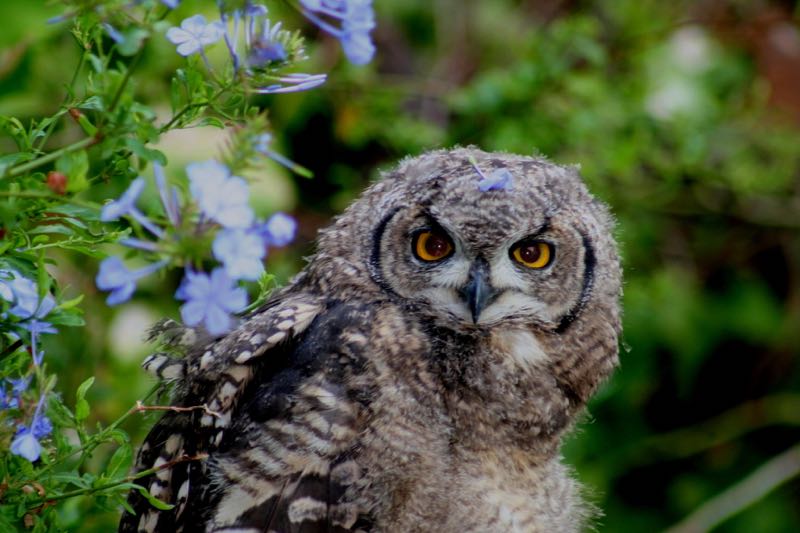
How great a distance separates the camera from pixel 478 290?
211 centimetres

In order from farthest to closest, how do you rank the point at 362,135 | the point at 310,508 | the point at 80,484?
the point at 362,135 < the point at 310,508 < the point at 80,484

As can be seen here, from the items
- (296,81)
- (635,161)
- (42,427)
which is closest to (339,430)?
(42,427)

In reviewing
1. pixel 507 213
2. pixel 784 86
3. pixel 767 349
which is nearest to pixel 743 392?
pixel 767 349

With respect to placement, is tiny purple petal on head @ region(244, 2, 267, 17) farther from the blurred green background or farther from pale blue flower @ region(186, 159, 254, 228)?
the blurred green background

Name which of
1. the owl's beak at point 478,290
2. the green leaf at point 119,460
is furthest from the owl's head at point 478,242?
the green leaf at point 119,460

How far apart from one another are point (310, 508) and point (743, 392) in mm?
3225

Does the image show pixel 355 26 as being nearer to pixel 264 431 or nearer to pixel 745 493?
pixel 264 431

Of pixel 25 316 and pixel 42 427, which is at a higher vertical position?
pixel 25 316

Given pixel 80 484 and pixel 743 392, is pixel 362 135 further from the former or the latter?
pixel 80 484

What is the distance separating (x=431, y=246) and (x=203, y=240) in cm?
123

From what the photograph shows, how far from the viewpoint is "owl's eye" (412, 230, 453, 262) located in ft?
7.14

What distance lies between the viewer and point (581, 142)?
3.46 metres

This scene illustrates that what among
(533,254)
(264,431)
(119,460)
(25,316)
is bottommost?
(264,431)

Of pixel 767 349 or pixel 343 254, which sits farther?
pixel 767 349
